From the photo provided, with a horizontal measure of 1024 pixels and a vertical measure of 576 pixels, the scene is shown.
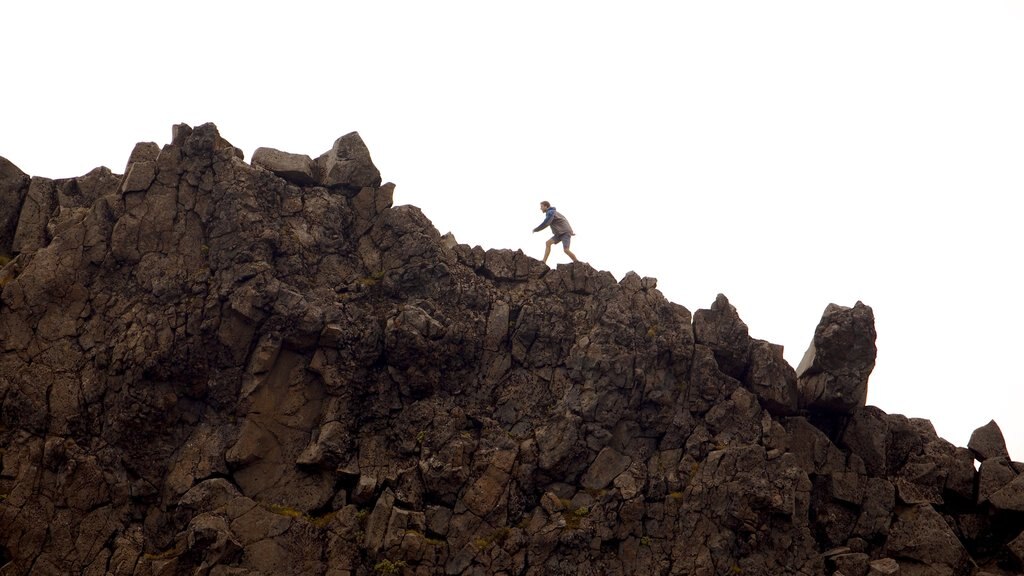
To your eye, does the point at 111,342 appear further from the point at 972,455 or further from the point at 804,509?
the point at 972,455

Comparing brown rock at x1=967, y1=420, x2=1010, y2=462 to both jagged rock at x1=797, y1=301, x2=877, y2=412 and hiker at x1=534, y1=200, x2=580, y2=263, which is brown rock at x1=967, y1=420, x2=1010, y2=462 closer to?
jagged rock at x1=797, y1=301, x2=877, y2=412

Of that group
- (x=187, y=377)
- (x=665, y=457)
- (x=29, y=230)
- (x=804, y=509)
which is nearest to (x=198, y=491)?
(x=187, y=377)

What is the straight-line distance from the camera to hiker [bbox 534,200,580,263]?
4347cm

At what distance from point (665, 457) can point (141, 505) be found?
68.9 ft

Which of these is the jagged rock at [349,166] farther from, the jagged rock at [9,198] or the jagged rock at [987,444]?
the jagged rock at [987,444]

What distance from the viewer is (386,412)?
3778cm

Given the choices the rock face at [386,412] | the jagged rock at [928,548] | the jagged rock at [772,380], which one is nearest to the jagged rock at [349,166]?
the rock face at [386,412]

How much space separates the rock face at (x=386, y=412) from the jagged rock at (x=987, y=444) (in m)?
0.14

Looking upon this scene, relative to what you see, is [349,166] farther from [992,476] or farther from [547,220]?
[992,476]

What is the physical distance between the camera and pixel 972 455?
4112 centimetres

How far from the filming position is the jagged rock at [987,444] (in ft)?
134

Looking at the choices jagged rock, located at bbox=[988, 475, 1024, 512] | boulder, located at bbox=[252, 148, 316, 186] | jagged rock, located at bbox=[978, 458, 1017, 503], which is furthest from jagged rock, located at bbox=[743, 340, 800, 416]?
boulder, located at bbox=[252, 148, 316, 186]

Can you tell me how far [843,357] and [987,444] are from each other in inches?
313

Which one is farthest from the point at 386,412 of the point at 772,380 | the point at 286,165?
the point at 772,380
